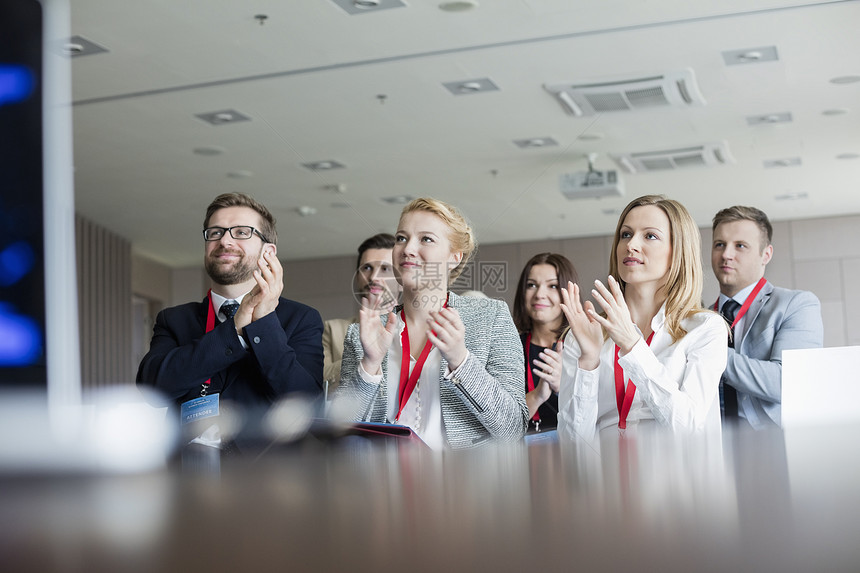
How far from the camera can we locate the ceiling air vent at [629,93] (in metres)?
5.51

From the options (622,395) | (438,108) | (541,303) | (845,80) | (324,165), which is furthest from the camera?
(324,165)

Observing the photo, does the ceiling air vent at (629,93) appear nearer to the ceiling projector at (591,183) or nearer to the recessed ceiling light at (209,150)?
the ceiling projector at (591,183)

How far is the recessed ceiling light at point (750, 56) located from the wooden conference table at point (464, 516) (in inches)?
216

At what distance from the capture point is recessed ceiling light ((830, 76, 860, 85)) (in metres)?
5.52

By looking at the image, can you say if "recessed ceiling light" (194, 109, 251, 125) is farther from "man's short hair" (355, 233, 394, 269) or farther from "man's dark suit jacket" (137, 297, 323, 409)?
"man's dark suit jacket" (137, 297, 323, 409)

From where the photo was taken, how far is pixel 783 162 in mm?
7367

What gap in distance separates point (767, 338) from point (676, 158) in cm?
515

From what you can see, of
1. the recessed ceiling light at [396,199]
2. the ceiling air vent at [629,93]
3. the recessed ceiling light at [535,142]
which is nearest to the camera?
the ceiling air vent at [629,93]

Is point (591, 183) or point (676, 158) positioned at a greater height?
point (676, 158)

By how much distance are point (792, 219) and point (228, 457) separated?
944cm

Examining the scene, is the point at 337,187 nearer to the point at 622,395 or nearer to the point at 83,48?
the point at 83,48

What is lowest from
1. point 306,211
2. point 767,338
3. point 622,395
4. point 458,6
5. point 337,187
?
point 622,395

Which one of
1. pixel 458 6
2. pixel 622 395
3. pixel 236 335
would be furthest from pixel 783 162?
pixel 236 335

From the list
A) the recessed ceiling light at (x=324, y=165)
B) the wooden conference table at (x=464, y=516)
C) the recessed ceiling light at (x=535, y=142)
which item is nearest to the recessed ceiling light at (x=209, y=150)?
the recessed ceiling light at (x=324, y=165)
